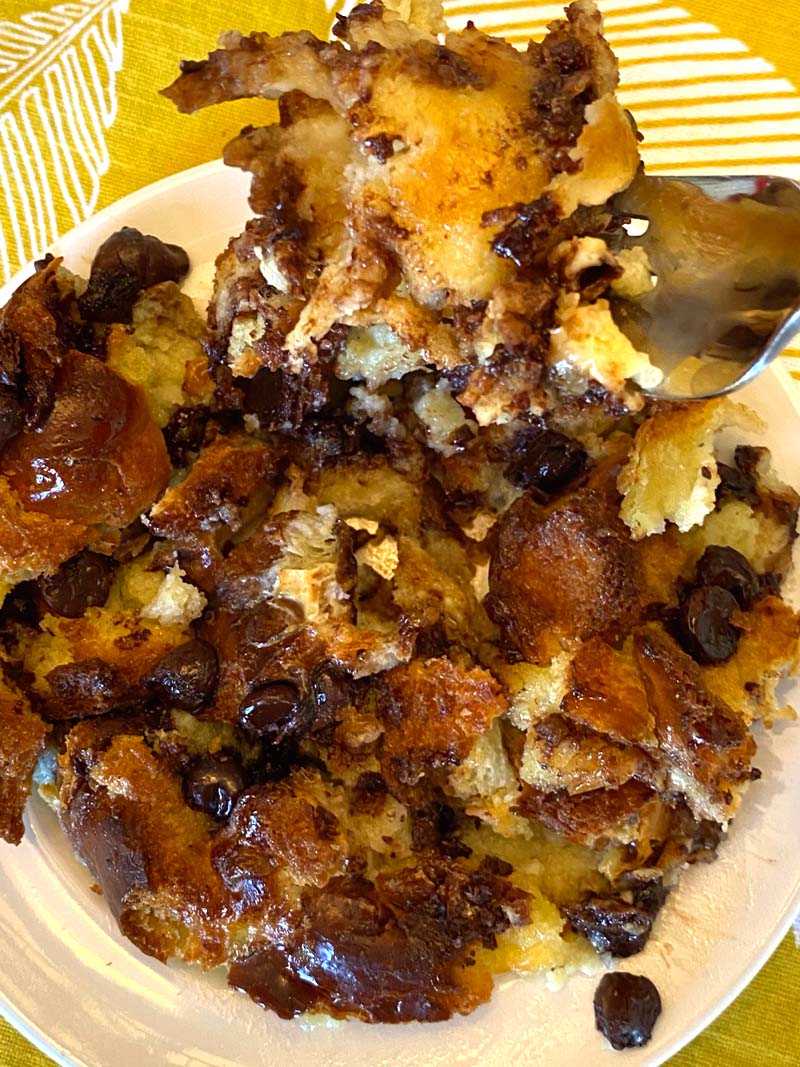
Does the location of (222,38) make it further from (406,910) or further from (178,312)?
(406,910)

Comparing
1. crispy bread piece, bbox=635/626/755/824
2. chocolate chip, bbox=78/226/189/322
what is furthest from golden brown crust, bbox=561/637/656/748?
chocolate chip, bbox=78/226/189/322

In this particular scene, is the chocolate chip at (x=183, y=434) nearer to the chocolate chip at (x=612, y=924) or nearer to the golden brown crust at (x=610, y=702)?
the golden brown crust at (x=610, y=702)

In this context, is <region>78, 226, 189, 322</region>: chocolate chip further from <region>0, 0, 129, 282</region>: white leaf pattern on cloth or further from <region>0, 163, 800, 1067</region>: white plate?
<region>0, 163, 800, 1067</region>: white plate

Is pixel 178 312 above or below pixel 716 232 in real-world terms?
below

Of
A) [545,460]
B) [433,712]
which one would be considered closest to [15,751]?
[433,712]

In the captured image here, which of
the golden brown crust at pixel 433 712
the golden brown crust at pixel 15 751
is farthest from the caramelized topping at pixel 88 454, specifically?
the golden brown crust at pixel 433 712

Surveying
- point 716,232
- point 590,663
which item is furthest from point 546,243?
point 590,663
